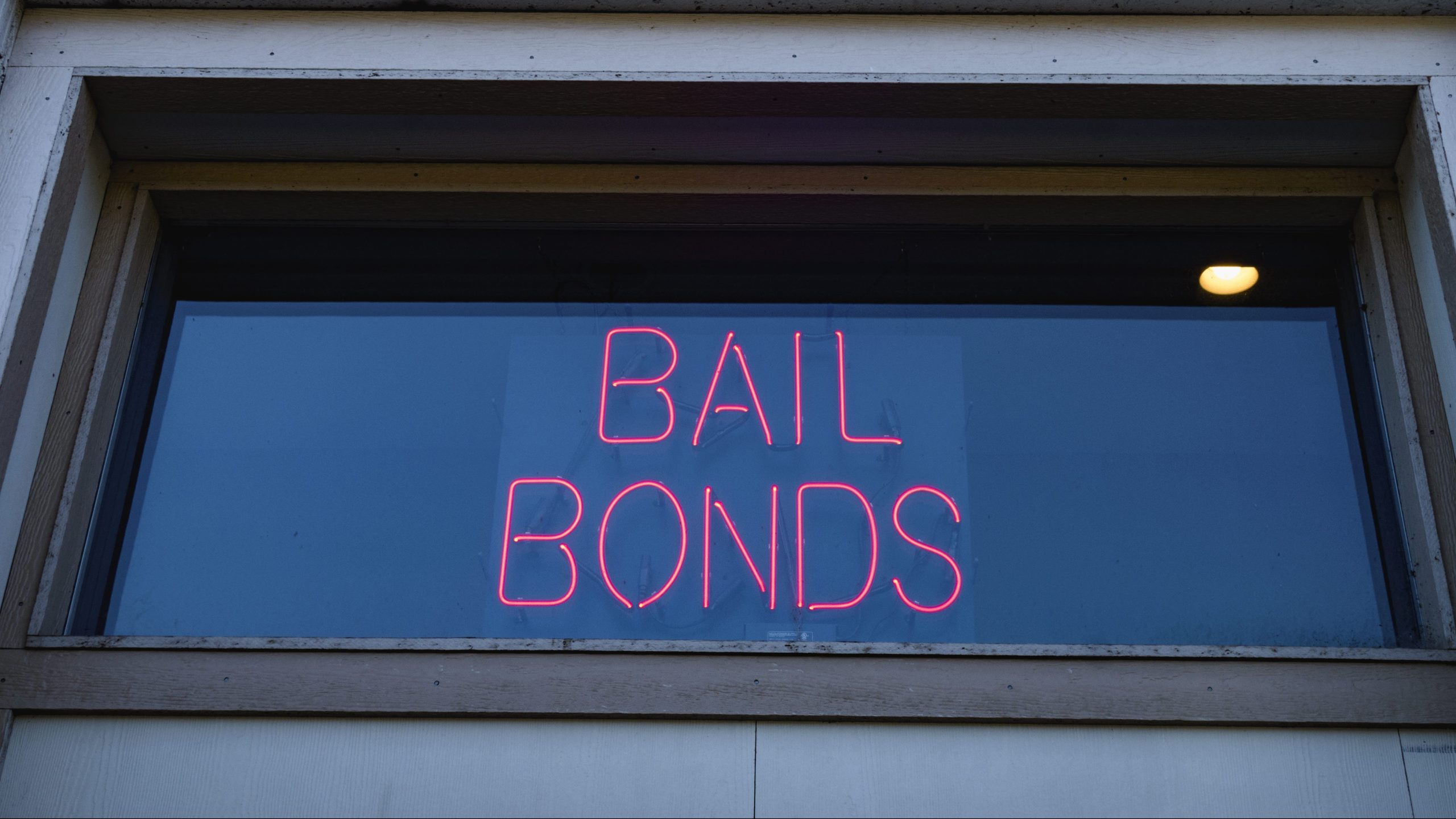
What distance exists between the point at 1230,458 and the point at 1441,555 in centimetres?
52

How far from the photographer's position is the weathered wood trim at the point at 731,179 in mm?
3400

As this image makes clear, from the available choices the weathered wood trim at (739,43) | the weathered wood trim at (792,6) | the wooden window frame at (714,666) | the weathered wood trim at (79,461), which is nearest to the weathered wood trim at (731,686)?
the wooden window frame at (714,666)

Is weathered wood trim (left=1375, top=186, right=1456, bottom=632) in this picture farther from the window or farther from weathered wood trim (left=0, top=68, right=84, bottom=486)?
weathered wood trim (left=0, top=68, right=84, bottom=486)

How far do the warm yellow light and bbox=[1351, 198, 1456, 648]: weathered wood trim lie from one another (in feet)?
0.90

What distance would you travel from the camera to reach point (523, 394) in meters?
3.29

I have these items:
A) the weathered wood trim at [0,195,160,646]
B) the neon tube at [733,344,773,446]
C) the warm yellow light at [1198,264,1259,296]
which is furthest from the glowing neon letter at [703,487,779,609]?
the weathered wood trim at [0,195,160,646]

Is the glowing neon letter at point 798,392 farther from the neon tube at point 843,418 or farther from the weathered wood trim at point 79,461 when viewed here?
the weathered wood trim at point 79,461

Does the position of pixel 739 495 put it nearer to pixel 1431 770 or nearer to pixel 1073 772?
pixel 1073 772

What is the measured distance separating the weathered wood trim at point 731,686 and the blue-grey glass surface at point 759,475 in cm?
16

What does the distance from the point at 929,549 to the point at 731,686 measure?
638mm

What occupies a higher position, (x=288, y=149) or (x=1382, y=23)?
(x=1382, y=23)

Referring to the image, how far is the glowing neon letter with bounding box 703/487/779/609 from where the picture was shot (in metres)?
3.00

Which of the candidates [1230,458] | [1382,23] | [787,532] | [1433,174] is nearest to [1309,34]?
[1382,23]

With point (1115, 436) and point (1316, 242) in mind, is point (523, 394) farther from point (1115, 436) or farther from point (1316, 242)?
point (1316, 242)
